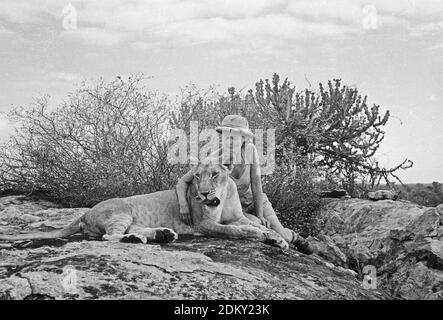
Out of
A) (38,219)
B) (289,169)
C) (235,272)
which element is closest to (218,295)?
(235,272)

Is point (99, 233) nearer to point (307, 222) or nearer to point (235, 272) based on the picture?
point (235, 272)

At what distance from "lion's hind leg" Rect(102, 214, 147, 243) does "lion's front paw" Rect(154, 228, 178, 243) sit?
6.5 inches

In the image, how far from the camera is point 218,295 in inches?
166

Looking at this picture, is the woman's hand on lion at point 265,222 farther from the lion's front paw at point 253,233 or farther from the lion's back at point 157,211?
the lion's back at point 157,211

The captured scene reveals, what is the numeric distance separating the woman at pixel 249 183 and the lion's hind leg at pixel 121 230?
0.71 m

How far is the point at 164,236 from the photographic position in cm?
546

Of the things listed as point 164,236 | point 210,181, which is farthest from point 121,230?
point 210,181

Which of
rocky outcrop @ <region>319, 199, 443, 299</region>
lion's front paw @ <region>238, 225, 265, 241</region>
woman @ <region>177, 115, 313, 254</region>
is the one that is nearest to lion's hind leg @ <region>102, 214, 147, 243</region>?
woman @ <region>177, 115, 313, 254</region>

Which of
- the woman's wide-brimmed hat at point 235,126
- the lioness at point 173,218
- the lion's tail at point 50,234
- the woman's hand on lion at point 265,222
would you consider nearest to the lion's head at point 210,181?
the lioness at point 173,218

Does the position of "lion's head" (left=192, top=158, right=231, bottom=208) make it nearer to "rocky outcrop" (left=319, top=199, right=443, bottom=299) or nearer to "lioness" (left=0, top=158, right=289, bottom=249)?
"lioness" (left=0, top=158, right=289, bottom=249)

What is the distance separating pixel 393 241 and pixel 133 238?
15.4 ft

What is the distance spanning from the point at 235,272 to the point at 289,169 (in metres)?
8.33

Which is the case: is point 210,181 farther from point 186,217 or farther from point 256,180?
point 256,180
